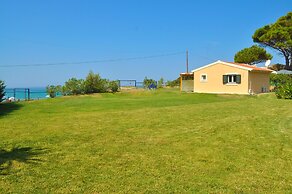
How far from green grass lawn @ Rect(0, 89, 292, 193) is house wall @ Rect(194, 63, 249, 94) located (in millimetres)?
18209

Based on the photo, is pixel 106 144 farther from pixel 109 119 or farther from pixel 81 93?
pixel 81 93

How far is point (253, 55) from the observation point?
42.6 meters

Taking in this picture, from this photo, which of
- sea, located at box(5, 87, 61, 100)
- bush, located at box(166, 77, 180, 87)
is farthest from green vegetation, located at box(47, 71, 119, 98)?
Result: bush, located at box(166, 77, 180, 87)

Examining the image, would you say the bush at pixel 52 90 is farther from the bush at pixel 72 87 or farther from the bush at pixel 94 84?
the bush at pixel 94 84

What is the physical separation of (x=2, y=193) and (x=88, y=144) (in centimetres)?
280

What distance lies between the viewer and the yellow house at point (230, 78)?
88.3 feet

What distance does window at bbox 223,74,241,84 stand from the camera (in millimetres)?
27405

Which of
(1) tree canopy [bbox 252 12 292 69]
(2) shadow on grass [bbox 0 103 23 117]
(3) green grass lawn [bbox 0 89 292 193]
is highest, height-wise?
(1) tree canopy [bbox 252 12 292 69]

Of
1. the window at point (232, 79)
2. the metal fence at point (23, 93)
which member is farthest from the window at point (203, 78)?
the metal fence at point (23, 93)

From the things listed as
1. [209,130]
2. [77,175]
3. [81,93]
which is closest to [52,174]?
Answer: [77,175]

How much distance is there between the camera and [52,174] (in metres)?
4.81

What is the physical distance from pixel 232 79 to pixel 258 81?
2.83 metres

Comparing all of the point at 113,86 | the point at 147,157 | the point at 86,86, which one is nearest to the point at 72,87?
the point at 86,86

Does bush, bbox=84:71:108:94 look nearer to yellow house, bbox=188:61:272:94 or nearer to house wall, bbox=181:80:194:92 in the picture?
house wall, bbox=181:80:194:92
